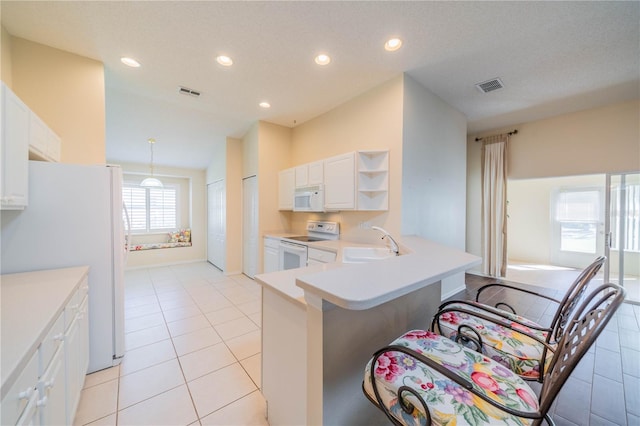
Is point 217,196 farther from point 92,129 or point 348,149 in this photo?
point 348,149

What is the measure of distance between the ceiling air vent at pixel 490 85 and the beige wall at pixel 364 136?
1.18m

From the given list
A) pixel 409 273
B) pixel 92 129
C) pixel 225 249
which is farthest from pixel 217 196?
pixel 409 273

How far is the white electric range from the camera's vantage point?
3.29 metres

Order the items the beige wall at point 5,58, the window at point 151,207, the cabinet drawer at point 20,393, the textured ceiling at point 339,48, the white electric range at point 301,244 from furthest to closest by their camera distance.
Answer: the window at point 151,207 < the white electric range at point 301,244 < the beige wall at point 5,58 < the textured ceiling at point 339,48 < the cabinet drawer at point 20,393

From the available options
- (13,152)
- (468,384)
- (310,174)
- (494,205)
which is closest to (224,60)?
(310,174)

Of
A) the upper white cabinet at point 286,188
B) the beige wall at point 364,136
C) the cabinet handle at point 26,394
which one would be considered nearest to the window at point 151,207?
the upper white cabinet at point 286,188

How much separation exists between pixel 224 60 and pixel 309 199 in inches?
80.8

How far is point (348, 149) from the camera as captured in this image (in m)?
3.50

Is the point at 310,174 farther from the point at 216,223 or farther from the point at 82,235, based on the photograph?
the point at 216,223

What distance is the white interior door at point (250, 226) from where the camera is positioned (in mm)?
4414

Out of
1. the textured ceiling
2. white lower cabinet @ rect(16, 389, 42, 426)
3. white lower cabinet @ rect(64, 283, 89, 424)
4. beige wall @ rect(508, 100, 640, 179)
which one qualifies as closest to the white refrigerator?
white lower cabinet @ rect(64, 283, 89, 424)

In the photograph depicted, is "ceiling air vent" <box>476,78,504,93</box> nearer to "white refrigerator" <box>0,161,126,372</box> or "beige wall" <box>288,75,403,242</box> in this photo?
"beige wall" <box>288,75,403,242</box>

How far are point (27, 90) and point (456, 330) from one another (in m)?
4.23

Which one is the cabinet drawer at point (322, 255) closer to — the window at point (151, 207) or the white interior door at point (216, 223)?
the white interior door at point (216, 223)
